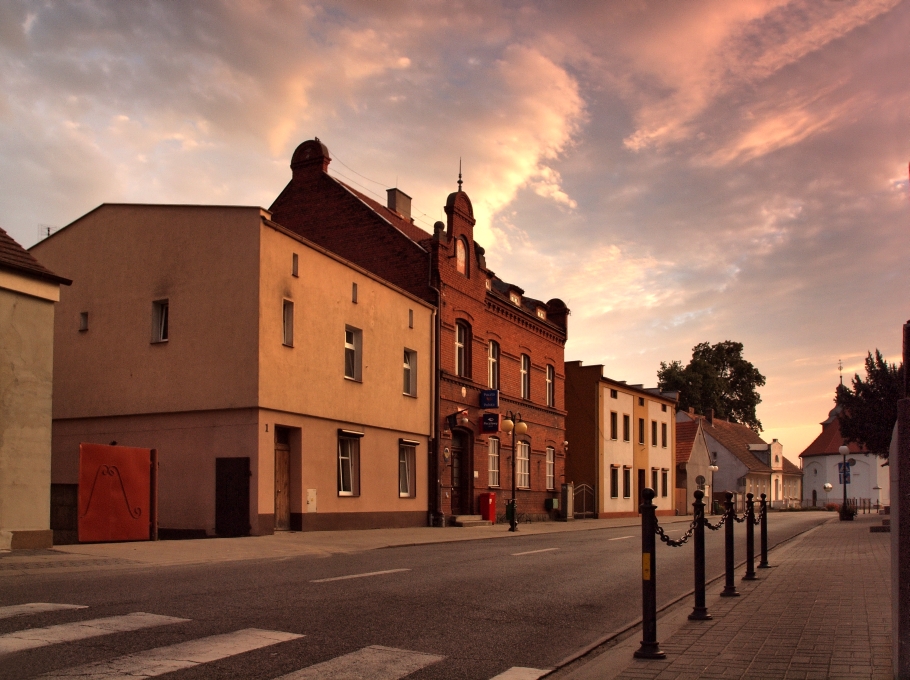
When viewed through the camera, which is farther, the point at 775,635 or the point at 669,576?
the point at 669,576

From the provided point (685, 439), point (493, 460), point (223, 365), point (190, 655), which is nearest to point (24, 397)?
point (223, 365)

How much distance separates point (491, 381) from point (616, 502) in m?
15.5

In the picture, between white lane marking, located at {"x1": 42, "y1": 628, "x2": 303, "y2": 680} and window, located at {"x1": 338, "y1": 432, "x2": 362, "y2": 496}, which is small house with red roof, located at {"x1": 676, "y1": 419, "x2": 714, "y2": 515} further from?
white lane marking, located at {"x1": 42, "y1": 628, "x2": 303, "y2": 680}

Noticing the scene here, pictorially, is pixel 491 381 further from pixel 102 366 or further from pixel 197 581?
pixel 197 581

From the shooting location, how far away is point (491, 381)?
34.4m

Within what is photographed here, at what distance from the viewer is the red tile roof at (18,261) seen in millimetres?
15289

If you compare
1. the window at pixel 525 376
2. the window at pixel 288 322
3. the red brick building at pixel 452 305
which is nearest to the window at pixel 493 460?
the red brick building at pixel 452 305

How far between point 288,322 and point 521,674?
16866 millimetres

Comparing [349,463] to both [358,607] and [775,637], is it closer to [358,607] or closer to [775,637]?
[358,607]

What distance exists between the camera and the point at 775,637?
743 cm

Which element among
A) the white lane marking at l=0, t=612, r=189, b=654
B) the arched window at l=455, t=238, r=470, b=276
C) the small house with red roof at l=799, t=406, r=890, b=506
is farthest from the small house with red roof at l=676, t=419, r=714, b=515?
the white lane marking at l=0, t=612, r=189, b=654

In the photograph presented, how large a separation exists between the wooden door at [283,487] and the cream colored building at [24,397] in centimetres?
687

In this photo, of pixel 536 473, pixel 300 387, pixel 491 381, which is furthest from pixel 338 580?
pixel 536 473

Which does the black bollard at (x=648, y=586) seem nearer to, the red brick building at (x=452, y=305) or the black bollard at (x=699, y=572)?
the black bollard at (x=699, y=572)
